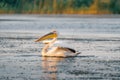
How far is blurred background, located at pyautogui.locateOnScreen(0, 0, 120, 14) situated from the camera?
90.8 metres

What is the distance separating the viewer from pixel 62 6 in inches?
3612

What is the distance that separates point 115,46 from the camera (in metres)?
29.9

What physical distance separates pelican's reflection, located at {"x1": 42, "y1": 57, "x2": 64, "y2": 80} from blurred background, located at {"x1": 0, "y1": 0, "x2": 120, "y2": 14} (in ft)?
206

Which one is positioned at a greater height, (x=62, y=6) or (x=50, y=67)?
(x=50, y=67)

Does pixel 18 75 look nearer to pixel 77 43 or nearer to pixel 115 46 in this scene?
pixel 115 46

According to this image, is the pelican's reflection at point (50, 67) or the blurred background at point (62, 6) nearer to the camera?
the pelican's reflection at point (50, 67)

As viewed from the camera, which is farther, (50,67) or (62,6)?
(62,6)

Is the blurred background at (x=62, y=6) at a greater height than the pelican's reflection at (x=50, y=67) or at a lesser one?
lesser

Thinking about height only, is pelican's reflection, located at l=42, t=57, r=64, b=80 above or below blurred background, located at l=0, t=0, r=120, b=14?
above

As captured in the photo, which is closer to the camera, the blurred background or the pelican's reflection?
the pelican's reflection

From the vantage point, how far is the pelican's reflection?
1903cm

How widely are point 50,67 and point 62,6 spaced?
70.6 metres

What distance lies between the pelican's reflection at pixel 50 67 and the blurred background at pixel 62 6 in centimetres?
6282

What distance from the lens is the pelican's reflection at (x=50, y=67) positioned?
19.0 meters
